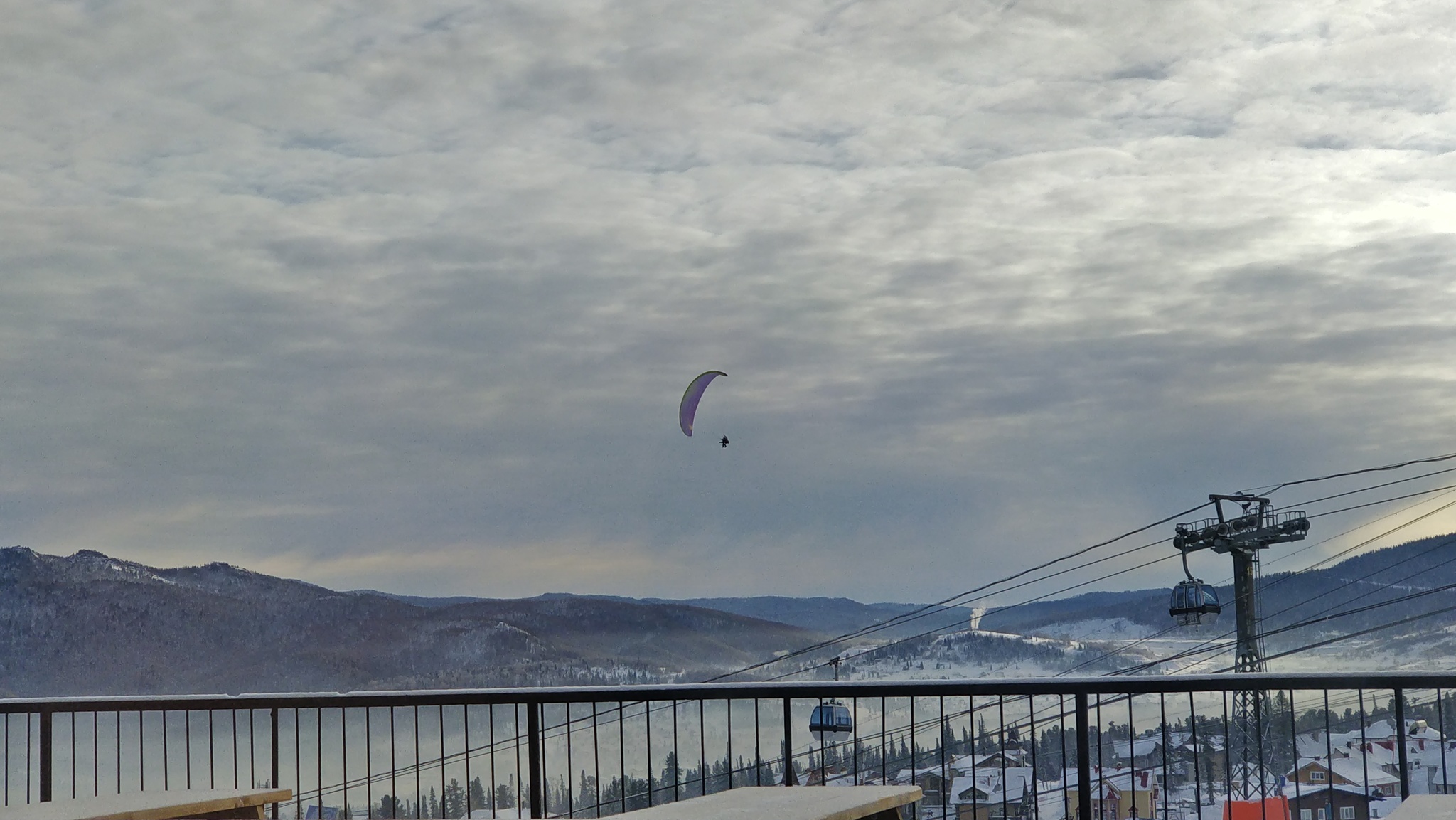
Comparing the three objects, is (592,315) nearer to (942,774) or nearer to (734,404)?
(734,404)

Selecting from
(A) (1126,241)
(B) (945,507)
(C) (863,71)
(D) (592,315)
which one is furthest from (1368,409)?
(D) (592,315)

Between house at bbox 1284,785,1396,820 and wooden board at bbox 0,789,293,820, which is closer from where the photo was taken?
wooden board at bbox 0,789,293,820

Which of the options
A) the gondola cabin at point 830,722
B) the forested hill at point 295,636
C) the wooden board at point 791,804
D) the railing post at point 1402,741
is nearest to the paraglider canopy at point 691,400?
the gondola cabin at point 830,722

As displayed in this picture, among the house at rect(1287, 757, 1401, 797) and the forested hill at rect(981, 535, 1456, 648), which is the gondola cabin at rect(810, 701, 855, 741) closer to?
the house at rect(1287, 757, 1401, 797)

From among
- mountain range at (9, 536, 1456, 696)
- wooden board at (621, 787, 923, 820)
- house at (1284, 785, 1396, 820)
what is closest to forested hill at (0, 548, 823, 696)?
mountain range at (9, 536, 1456, 696)

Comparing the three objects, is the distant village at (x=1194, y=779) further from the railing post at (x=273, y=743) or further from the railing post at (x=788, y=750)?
the railing post at (x=273, y=743)

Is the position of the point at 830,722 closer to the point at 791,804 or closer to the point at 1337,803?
the point at 1337,803
